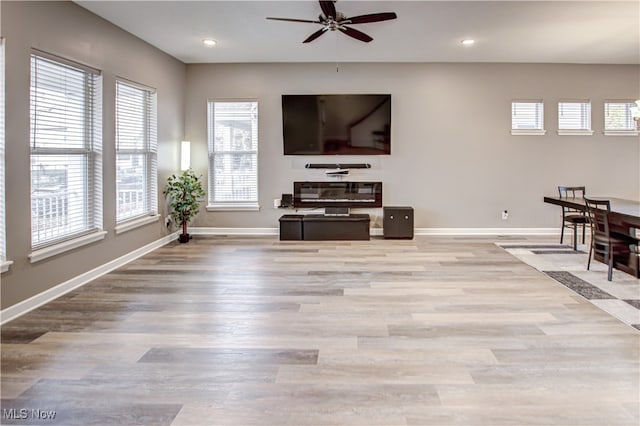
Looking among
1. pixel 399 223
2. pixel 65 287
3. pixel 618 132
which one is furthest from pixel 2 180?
pixel 618 132

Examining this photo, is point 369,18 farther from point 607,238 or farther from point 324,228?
point 324,228

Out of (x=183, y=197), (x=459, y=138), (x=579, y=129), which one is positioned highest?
(x=579, y=129)

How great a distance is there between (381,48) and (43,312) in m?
5.02

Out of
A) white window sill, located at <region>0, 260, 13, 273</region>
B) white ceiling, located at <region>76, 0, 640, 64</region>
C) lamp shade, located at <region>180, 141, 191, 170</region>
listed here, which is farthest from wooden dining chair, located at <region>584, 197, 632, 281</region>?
lamp shade, located at <region>180, 141, 191, 170</region>

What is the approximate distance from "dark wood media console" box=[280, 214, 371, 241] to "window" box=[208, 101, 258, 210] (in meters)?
0.80

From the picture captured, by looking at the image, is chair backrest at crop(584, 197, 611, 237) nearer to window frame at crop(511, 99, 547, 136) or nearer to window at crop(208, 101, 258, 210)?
window frame at crop(511, 99, 547, 136)

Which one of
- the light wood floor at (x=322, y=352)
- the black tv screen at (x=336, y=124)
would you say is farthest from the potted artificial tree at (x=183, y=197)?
the light wood floor at (x=322, y=352)

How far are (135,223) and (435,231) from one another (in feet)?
14.9

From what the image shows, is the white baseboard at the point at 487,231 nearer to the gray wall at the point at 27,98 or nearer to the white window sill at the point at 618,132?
the white window sill at the point at 618,132

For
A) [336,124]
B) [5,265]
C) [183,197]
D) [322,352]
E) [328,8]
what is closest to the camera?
[322,352]

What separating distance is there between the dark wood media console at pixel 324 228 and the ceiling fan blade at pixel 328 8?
3410 millimetres

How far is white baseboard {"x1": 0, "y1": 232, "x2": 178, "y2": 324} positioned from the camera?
3.48 metres

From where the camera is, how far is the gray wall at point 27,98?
138 inches

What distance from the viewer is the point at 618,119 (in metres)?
7.16
